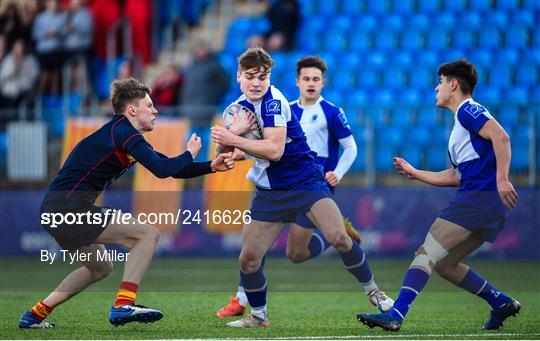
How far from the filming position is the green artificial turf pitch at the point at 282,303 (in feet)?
29.8

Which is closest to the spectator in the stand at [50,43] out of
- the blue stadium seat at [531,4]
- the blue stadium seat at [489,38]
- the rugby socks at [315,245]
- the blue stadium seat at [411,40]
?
the blue stadium seat at [411,40]

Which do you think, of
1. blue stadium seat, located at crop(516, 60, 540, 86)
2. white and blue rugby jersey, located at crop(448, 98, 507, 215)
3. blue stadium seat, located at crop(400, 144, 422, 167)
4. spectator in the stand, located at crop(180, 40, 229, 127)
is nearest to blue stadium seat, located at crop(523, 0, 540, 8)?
blue stadium seat, located at crop(516, 60, 540, 86)

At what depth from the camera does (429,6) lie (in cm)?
2120

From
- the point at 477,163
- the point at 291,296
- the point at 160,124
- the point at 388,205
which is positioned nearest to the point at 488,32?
the point at 388,205

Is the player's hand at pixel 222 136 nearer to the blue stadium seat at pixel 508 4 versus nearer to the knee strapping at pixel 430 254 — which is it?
the knee strapping at pixel 430 254

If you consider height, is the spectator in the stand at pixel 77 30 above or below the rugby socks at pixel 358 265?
above

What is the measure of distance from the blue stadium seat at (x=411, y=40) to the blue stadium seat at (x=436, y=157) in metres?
3.76

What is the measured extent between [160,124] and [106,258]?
8751 mm

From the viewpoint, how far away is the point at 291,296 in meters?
13.0

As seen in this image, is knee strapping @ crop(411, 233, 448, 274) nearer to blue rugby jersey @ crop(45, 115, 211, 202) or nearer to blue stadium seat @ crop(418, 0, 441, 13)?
blue rugby jersey @ crop(45, 115, 211, 202)

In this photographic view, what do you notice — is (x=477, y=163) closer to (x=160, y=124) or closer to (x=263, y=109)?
(x=263, y=109)

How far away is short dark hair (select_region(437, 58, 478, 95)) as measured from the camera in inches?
366

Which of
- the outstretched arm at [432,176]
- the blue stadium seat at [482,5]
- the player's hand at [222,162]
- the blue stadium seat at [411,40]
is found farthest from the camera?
the blue stadium seat at [482,5]

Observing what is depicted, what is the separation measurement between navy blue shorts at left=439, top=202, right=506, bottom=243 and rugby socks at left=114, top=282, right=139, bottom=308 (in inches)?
94.9
